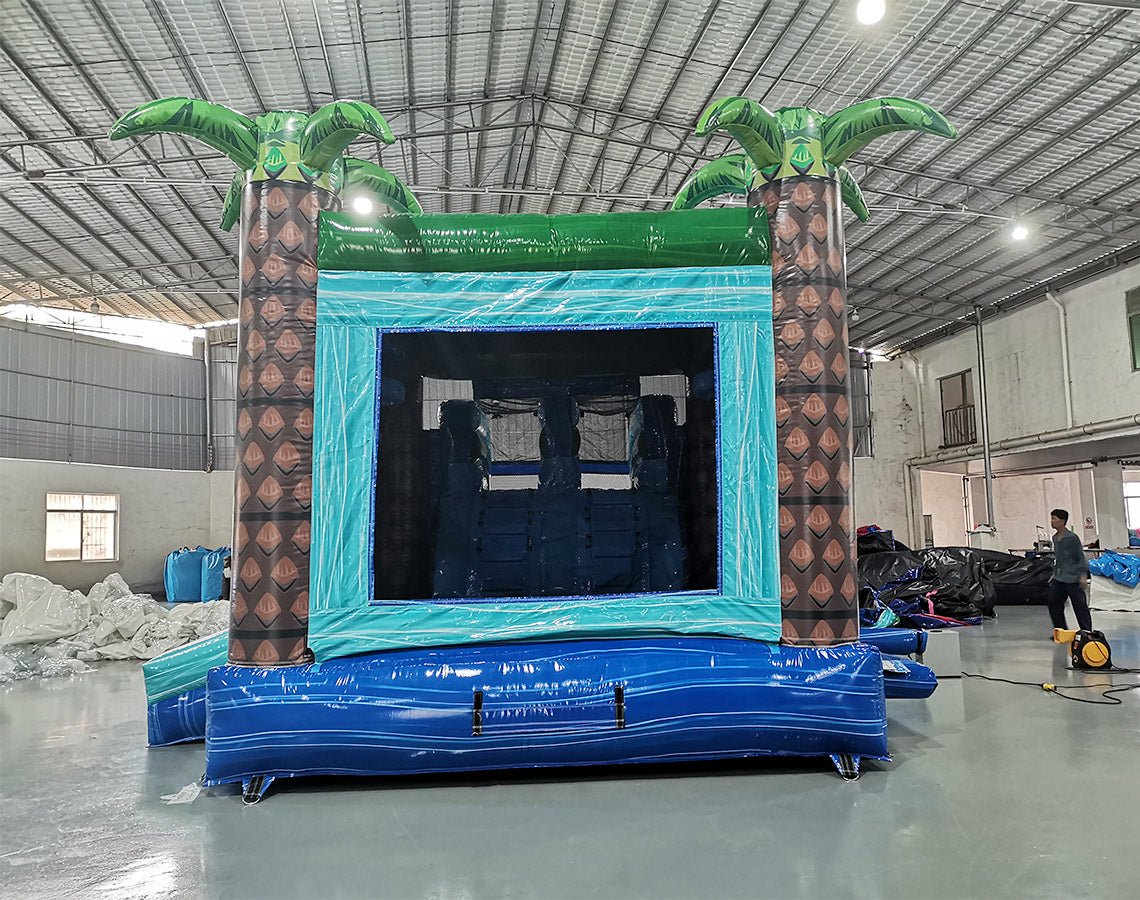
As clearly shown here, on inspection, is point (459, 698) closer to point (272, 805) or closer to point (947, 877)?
point (272, 805)

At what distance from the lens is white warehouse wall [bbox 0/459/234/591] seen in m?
13.9

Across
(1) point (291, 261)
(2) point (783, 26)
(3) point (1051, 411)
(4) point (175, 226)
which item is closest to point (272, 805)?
(1) point (291, 261)

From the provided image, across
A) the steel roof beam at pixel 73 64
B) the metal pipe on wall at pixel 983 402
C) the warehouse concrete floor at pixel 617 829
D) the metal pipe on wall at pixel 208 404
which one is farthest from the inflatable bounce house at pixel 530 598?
the metal pipe on wall at pixel 208 404

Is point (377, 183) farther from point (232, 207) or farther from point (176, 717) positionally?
point (176, 717)

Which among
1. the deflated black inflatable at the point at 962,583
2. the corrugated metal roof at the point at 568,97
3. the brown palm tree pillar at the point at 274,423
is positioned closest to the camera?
the brown palm tree pillar at the point at 274,423

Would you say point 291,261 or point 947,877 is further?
point 291,261

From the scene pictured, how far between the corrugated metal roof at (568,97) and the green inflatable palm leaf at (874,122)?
17.1ft

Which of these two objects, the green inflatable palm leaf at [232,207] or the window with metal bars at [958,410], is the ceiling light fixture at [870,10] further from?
the window with metal bars at [958,410]

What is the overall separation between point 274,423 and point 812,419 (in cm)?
262

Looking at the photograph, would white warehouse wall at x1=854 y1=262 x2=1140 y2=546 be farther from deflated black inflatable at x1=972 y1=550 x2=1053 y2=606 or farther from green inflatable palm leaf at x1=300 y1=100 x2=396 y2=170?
green inflatable palm leaf at x1=300 y1=100 x2=396 y2=170

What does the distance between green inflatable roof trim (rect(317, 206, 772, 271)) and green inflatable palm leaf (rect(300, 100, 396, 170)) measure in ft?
0.98

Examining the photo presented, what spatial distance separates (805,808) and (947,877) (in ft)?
2.48

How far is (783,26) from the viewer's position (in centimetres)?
878

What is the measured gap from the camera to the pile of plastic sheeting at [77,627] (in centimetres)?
784
